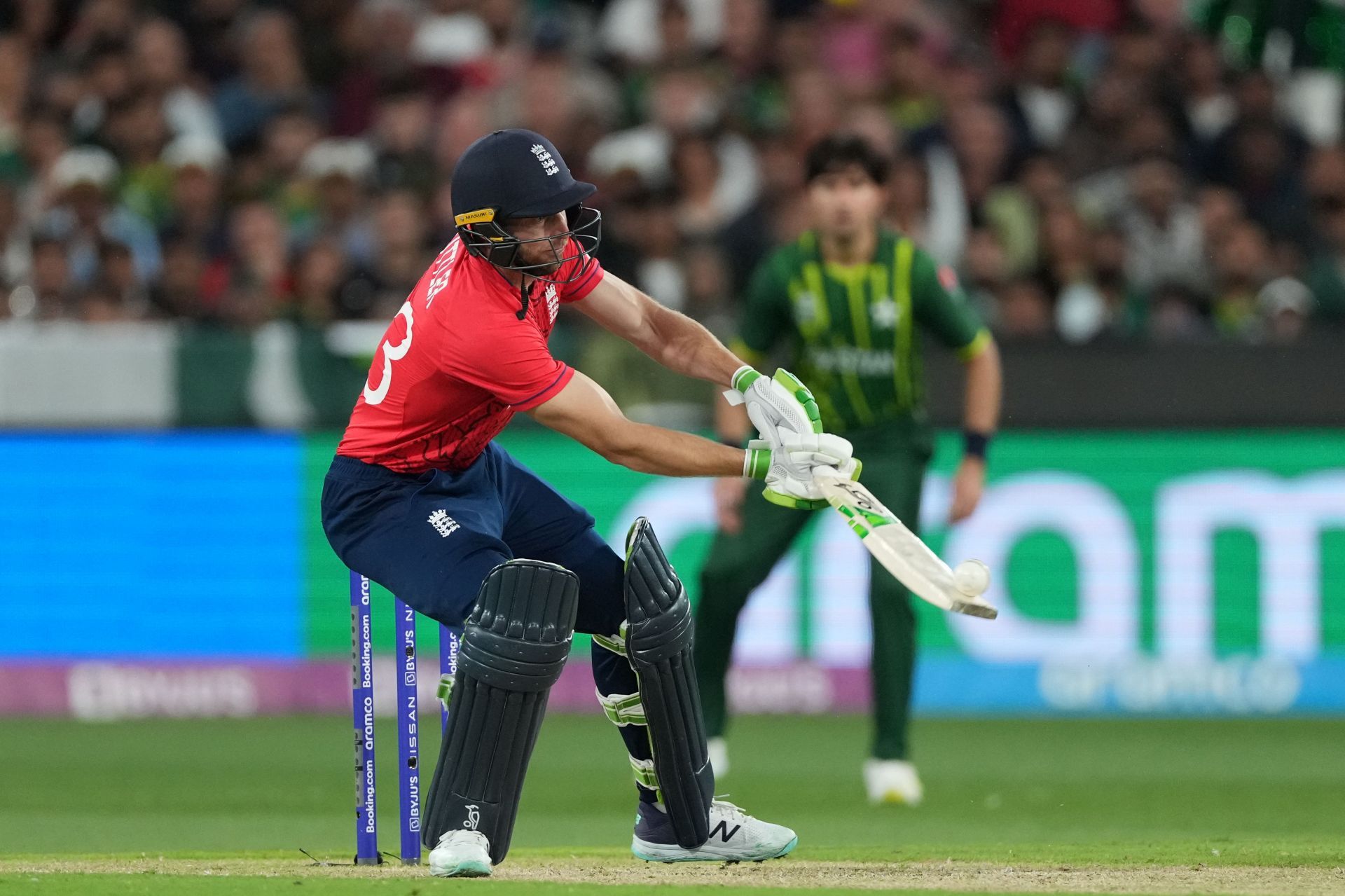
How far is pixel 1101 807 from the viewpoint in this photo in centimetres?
746

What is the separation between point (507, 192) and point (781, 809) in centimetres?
311

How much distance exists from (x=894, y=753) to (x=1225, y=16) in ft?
22.8

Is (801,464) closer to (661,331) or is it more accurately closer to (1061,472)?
(661,331)

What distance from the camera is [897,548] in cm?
516

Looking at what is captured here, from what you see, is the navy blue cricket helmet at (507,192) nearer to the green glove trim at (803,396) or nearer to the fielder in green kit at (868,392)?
the green glove trim at (803,396)

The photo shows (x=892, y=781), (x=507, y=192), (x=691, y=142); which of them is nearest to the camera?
(x=507, y=192)

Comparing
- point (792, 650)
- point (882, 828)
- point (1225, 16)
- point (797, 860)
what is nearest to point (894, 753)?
point (882, 828)

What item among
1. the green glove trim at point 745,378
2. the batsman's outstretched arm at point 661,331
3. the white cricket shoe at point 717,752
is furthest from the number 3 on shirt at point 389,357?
the white cricket shoe at point 717,752

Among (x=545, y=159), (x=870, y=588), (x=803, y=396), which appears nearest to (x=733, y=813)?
(x=803, y=396)

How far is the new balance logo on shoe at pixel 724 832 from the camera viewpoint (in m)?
5.75

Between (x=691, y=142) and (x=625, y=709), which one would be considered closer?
(x=625, y=709)

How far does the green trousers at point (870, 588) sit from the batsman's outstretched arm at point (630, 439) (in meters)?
2.33

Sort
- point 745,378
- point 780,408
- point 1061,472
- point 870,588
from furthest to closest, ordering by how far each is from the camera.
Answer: point 1061,472, point 870,588, point 745,378, point 780,408

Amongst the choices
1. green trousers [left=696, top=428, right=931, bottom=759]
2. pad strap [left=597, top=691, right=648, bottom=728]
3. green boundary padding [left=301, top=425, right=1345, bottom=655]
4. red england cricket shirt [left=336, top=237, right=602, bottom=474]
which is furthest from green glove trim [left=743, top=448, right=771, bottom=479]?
green boundary padding [left=301, top=425, right=1345, bottom=655]
